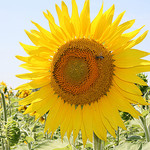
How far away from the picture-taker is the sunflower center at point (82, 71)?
2000mm

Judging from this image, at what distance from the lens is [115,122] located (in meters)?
1.97

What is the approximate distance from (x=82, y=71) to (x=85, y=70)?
32 mm

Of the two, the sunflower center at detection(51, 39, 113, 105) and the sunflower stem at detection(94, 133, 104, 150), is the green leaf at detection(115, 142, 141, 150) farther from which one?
the sunflower center at detection(51, 39, 113, 105)

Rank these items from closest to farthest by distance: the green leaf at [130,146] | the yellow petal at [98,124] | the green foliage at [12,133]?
1. the yellow petal at [98,124]
2. the green leaf at [130,146]
3. the green foliage at [12,133]

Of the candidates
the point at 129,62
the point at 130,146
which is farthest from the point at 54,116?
the point at 129,62

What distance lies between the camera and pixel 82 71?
2035 mm

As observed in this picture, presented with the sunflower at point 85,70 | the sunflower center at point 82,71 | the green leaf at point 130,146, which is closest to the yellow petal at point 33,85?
the sunflower at point 85,70

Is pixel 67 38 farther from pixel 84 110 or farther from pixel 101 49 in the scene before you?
pixel 84 110

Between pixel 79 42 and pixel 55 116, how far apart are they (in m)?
0.83

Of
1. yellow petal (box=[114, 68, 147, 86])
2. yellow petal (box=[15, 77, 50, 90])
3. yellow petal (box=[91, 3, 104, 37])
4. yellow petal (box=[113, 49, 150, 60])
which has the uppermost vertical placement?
yellow petal (box=[91, 3, 104, 37])

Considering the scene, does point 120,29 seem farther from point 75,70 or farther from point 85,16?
point 75,70

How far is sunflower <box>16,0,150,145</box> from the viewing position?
191 cm

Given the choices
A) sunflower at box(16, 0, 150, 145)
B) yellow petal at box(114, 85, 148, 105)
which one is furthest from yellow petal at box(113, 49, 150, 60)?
yellow petal at box(114, 85, 148, 105)

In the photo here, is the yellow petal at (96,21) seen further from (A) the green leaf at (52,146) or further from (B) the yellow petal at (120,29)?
(A) the green leaf at (52,146)
